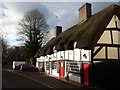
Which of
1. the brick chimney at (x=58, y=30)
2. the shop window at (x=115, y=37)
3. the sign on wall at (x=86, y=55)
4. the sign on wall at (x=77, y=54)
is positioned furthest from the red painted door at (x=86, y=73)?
the brick chimney at (x=58, y=30)

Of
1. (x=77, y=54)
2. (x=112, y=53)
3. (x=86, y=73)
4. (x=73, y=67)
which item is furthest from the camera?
(x=73, y=67)

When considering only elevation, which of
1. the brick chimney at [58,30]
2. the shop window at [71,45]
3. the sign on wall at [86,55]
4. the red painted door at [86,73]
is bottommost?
the red painted door at [86,73]

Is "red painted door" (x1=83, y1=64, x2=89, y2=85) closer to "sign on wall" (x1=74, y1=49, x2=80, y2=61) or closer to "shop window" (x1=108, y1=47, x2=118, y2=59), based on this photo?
"sign on wall" (x1=74, y1=49, x2=80, y2=61)

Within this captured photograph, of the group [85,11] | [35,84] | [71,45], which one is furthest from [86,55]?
[85,11]

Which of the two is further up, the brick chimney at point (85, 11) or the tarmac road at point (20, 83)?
the brick chimney at point (85, 11)

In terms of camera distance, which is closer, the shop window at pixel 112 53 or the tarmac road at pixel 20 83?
the tarmac road at pixel 20 83

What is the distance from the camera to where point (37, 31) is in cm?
4209

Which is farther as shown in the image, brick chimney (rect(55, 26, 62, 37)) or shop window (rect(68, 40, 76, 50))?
brick chimney (rect(55, 26, 62, 37))

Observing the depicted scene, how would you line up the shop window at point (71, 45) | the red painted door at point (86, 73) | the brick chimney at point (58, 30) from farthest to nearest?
the brick chimney at point (58, 30), the shop window at point (71, 45), the red painted door at point (86, 73)

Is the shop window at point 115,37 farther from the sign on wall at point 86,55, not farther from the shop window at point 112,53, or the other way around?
the sign on wall at point 86,55

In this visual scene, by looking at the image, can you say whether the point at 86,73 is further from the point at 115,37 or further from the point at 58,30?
the point at 58,30

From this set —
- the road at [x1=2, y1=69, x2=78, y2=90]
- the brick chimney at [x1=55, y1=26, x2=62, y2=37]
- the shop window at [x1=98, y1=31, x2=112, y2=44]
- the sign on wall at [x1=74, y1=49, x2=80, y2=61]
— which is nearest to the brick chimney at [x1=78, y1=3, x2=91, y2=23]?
the sign on wall at [x1=74, y1=49, x2=80, y2=61]

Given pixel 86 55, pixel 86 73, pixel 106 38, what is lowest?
pixel 86 73

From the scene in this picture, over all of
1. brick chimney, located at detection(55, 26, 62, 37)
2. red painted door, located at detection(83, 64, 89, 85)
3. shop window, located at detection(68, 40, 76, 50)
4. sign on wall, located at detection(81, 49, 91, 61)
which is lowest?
red painted door, located at detection(83, 64, 89, 85)
